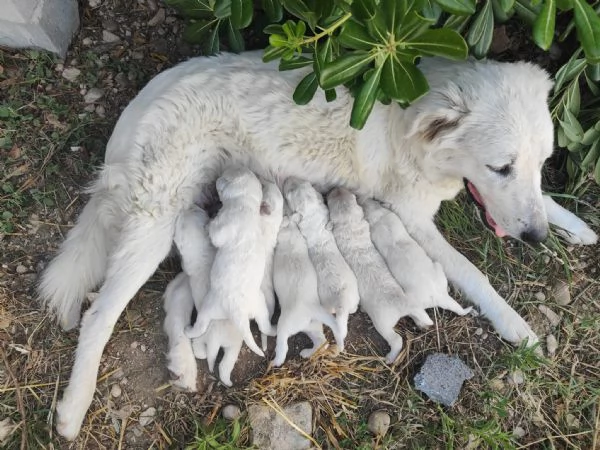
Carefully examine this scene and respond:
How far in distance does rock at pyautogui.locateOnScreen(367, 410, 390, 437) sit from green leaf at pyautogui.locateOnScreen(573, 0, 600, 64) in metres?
1.85

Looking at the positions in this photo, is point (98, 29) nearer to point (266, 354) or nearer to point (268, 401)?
point (266, 354)

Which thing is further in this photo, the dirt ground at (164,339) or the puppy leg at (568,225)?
the puppy leg at (568,225)

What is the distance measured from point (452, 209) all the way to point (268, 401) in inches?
56.6

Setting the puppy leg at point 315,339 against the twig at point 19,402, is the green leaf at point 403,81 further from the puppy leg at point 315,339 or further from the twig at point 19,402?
the twig at point 19,402

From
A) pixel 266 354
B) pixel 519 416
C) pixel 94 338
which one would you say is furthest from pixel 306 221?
pixel 519 416

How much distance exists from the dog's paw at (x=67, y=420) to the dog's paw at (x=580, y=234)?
2.68 metres

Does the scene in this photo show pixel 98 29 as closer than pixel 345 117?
No

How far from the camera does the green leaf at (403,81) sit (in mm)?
1919

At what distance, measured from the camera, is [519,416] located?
2.93 m

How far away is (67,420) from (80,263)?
73 cm

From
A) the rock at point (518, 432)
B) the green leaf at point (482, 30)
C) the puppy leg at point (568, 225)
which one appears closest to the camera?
the green leaf at point (482, 30)

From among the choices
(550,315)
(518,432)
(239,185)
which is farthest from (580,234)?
(239,185)

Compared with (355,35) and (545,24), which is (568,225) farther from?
(355,35)

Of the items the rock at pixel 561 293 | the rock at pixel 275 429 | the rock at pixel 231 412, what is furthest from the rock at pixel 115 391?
the rock at pixel 561 293
